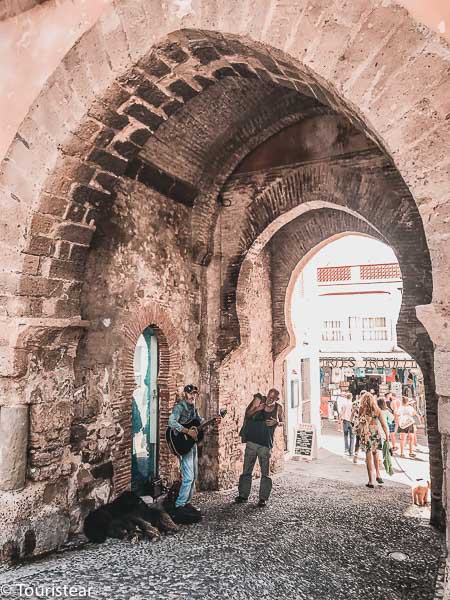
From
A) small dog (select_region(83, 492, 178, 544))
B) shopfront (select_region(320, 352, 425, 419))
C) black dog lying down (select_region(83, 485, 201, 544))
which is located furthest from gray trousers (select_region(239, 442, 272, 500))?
shopfront (select_region(320, 352, 425, 419))

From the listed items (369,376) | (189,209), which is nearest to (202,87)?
(189,209)

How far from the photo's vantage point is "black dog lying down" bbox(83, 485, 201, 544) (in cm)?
448

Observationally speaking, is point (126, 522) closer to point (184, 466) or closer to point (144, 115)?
point (184, 466)

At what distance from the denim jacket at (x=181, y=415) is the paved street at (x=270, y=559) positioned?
1.04m

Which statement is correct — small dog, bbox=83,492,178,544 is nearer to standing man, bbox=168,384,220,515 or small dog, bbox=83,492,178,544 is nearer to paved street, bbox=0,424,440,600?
paved street, bbox=0,424,440,600

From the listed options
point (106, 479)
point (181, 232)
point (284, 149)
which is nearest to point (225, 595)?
point (106, 479)

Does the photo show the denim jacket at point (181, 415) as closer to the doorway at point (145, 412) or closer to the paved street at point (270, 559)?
the doorway at point (145, 412)

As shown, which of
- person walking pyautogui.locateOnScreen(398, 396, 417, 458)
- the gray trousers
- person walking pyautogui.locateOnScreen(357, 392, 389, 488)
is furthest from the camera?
person walking pyautogui.locateOnScreen(398, 396, 417, 458)

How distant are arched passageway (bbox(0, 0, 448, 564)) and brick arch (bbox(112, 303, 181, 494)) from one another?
3 centimetres

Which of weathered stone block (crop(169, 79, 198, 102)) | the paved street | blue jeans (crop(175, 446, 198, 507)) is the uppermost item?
weathered stone block (crop(169, 79, 198, 102))

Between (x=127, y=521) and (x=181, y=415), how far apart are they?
122 cm

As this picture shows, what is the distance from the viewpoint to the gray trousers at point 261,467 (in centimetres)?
568

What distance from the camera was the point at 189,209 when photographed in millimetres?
6551

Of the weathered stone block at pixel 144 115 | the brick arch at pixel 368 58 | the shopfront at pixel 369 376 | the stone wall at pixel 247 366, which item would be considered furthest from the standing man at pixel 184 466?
the shopfront at pixel 369 376
